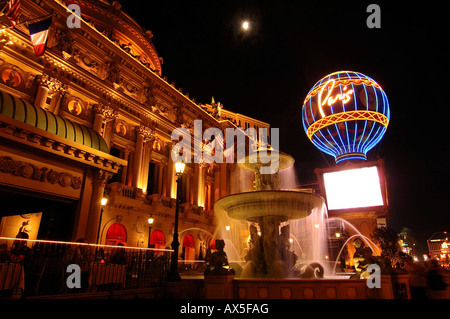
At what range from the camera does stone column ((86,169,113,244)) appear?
33.7 feet

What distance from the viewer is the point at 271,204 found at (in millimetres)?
9688

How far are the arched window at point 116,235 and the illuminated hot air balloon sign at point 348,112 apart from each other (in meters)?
17.6

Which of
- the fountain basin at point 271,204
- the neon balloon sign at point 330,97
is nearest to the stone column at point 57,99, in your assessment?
the fountain basin at point 271,204

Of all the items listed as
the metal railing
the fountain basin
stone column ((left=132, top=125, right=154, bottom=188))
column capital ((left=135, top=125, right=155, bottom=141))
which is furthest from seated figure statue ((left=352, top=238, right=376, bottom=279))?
column capital ((left=135, top=125, right=155, bottom=141))

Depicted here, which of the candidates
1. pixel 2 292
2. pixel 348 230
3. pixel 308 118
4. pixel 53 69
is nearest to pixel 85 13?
pixel 53 69

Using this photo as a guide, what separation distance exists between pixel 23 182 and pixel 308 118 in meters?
21.5

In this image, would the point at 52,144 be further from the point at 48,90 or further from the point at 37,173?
the point at 48,90

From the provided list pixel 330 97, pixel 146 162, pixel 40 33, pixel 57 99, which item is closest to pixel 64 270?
pixel 40 33

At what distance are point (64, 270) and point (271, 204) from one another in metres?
6.55

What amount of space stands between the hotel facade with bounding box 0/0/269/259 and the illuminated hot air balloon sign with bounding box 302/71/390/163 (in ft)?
45.4

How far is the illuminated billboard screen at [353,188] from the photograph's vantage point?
906 inches

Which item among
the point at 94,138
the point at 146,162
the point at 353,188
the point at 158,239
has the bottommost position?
the point at 158,239

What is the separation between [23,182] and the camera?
8.48 metres

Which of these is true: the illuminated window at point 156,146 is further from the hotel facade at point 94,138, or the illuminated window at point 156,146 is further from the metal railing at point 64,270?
the metal railing at point 64,270
